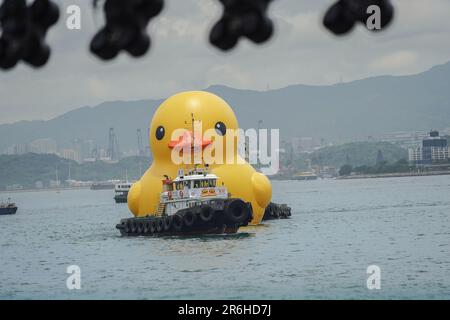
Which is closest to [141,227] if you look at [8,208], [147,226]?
[147,226]

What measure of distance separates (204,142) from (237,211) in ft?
13.2

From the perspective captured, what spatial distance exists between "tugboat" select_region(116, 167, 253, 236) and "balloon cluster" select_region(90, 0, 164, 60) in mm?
44005

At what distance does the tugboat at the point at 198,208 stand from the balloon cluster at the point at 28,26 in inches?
1728

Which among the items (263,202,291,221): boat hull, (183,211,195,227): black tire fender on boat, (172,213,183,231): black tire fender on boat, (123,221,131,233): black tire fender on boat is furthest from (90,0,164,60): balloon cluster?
(263,202,291,221): boat hull

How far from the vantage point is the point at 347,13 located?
450cm

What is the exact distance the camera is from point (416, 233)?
58.2m

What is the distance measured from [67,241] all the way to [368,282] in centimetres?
3568

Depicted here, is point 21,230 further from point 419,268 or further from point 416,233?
point 419,268

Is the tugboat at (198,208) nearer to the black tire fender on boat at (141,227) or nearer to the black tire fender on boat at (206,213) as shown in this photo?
the black tire fender on boat at (206,213)

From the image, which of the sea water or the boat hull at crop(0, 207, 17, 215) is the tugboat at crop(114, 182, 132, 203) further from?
the sea water

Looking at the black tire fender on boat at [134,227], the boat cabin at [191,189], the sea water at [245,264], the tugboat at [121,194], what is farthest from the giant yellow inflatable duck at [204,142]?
the tugboat at [121,194]

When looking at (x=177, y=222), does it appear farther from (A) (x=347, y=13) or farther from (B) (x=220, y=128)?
(A) (x=347, y=13)

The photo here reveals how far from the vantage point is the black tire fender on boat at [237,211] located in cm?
4884
